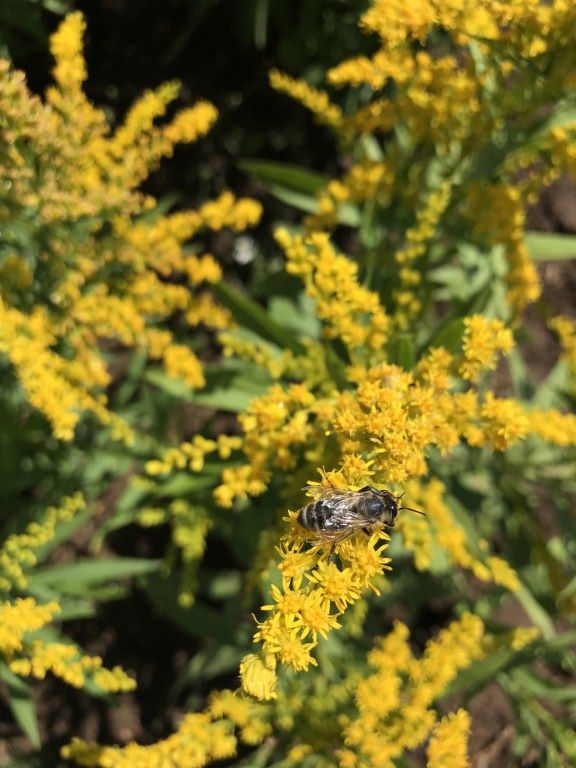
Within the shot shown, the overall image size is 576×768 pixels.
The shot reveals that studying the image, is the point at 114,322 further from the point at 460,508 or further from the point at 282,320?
the point at 460,508

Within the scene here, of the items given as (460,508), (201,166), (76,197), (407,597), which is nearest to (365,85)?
(201,166)

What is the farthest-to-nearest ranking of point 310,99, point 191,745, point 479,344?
point 310,99 → point 191,745 → point 479,344

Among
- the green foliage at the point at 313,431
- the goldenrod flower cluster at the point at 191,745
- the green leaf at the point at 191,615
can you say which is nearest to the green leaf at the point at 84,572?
the green foliage at the point at 313,431

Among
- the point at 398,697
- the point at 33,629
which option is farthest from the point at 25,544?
the point at 398,697

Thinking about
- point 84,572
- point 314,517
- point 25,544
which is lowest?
point 84,572

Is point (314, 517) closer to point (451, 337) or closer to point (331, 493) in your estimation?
point (331, 493)

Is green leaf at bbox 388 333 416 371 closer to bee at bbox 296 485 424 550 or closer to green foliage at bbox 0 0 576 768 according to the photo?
green foliage at bbox 0 0 576 768
